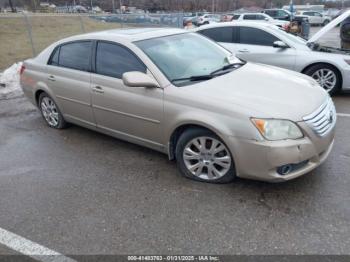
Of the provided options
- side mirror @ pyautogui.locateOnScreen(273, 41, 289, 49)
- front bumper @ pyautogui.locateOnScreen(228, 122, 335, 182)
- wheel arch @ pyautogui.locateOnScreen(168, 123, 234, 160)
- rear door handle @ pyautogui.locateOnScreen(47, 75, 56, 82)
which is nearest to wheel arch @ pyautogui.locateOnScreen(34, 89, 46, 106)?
rear door handle @ pyautogui.locateOnScreen(47, 75, 56, 82)

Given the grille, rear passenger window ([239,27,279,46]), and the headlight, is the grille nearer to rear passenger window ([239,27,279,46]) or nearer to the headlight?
the headlight

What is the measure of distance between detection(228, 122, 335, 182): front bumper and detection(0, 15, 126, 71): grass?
12.3 meters

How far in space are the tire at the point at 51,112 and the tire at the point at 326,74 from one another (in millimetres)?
4640

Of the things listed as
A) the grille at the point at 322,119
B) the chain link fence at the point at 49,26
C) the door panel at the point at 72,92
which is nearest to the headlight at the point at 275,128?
the grille at the point at 322,119

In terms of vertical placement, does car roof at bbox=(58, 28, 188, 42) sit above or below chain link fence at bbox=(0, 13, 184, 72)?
above

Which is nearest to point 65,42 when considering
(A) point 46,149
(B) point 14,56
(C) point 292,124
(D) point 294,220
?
(A) point 46,149

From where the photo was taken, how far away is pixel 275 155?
9.64 ft

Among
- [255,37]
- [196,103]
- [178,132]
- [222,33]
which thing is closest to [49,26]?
[222,33]

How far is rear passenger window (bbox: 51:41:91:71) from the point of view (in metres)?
4.45

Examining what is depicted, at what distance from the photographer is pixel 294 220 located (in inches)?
114

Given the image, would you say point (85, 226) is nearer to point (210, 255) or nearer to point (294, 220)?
point (210, 255)

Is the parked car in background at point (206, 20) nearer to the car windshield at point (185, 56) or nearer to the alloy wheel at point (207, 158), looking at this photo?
the car windshield at point (185, 56)

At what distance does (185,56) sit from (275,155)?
5.55ft

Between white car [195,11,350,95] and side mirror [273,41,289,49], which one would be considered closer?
white car [195,11,350,95]
